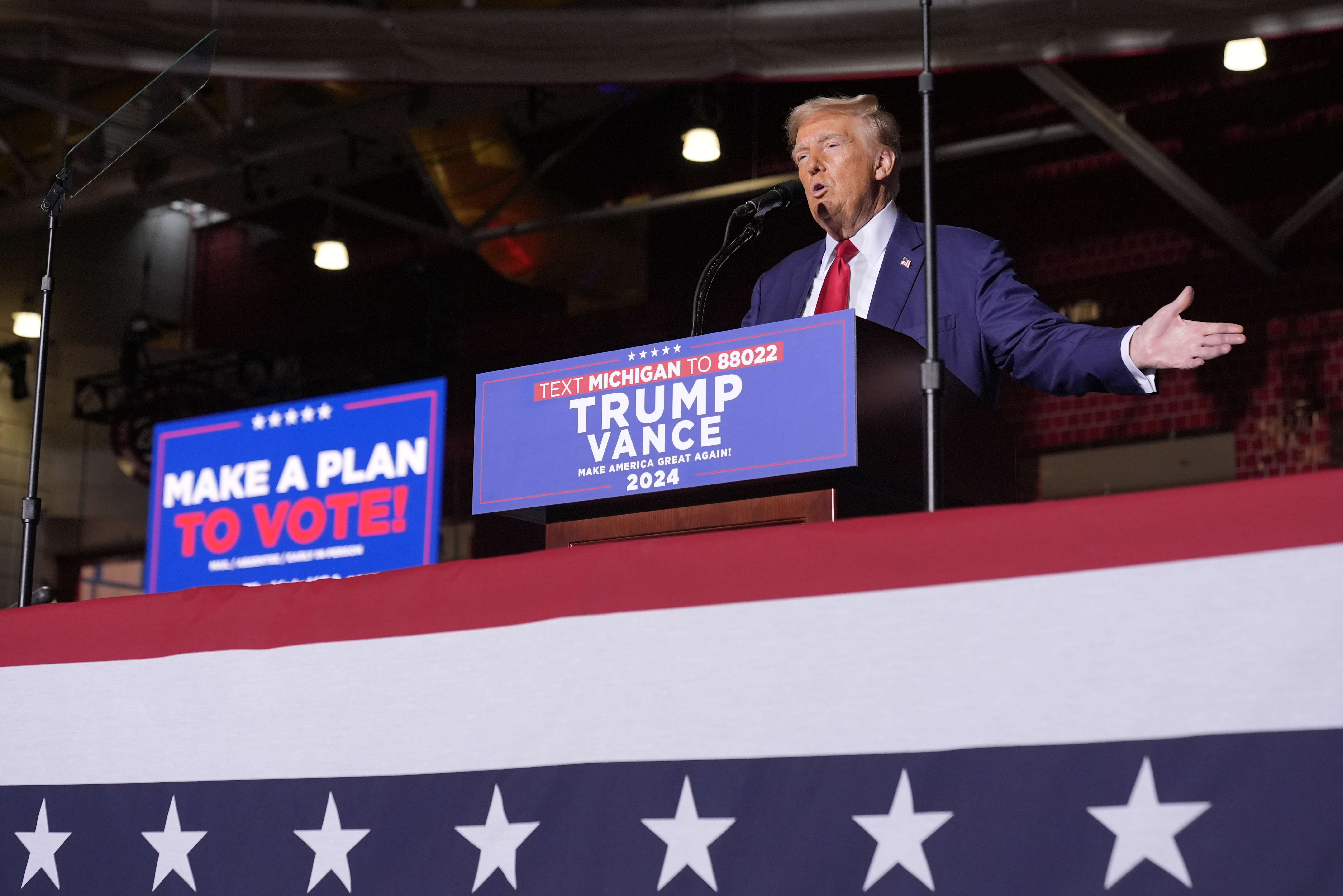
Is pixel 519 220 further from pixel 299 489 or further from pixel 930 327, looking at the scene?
pixel 930 327

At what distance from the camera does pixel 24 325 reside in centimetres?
1035

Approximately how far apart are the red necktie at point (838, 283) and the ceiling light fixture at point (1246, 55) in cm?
484

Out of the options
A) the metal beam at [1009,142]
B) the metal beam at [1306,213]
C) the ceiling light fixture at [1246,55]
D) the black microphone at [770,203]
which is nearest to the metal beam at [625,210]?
the metal beam at [1009,142]

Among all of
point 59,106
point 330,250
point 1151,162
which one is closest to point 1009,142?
point 1151,162

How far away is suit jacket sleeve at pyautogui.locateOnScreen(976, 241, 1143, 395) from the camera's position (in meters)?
1.72

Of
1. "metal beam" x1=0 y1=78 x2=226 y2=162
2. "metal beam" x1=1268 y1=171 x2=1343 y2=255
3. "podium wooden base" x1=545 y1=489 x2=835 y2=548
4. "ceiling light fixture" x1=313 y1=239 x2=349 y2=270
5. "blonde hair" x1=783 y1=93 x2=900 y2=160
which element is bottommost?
Answer: "podium wooden base" x1=545 y1=489 x2=835 y2=548

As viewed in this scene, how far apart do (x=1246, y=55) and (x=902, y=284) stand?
5040 millimetres

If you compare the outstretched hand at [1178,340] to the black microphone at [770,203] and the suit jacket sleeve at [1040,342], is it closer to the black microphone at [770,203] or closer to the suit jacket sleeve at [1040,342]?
the suit jacket sleeve at [1040,342]

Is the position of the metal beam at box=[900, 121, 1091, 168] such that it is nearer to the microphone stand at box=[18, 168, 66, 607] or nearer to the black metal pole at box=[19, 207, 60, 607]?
the microphone stand at box=[18, 168, 66, 607]

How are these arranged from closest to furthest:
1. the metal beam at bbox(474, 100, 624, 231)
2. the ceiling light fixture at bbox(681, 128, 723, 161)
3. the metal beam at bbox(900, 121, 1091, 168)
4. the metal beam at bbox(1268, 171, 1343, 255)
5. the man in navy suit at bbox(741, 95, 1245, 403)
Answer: the man in navy suit at bbox(741, 95, 1245, 403), the metal beam at bbox(1268, 171, 1343, 255), the ceiling light fixture at bbox(681, 128, 723, 161), the metal beam at bbox(900, 121, 1091, 168), the metal beam at bbox(474, 100, 624, 231)

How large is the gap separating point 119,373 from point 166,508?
278cm

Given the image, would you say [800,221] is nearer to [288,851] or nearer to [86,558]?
[86,558]

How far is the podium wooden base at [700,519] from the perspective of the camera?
5.19 ft

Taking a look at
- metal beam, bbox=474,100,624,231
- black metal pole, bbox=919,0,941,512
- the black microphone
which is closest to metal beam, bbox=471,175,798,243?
metal beam, bbox=474,100,624,231
